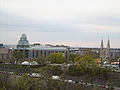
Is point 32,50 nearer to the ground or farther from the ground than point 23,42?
nearer to the ground

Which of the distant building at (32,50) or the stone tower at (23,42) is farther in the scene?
the stone tower at (23,42)

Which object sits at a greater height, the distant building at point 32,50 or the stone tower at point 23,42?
the stone tower at point 23,42

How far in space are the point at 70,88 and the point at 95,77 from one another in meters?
11.8

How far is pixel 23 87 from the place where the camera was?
23938mm

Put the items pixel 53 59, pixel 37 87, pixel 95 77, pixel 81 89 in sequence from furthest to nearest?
pixel 53 59 → pixel 95 77 → pixel 81 89 → pixel 37 87

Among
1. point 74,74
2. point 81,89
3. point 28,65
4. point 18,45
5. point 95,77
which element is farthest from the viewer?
point 18,45

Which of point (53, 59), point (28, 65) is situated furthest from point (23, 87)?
point (53, 59)

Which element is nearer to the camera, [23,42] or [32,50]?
[32,50]

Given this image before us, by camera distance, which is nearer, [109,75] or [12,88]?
[12,88]

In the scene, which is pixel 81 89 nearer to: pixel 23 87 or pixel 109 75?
pixel 23 87

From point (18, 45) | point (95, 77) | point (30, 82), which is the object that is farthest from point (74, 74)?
point (18, 45)

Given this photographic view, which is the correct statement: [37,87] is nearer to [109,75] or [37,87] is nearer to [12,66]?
[109,75]

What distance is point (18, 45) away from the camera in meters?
87.6

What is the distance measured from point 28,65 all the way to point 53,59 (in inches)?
463
